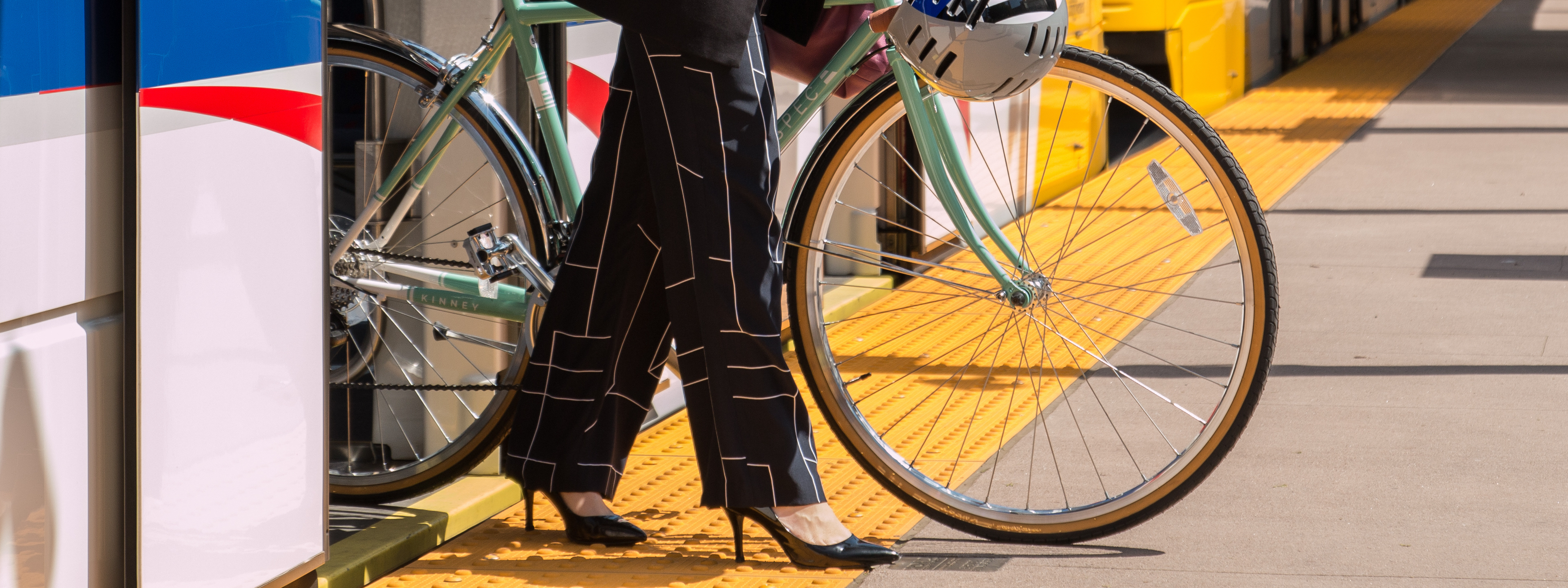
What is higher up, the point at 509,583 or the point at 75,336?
the point at 75,336

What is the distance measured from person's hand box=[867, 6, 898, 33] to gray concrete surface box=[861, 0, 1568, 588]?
91 centimetres

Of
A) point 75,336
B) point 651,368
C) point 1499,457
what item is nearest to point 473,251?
point 651,368

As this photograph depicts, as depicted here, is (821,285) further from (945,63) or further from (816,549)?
(945,63)

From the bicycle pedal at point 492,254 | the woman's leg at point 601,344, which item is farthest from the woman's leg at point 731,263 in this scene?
the bicycle pedal at point 492,254

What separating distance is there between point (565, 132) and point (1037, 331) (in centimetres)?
98

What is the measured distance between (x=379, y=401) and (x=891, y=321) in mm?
2029

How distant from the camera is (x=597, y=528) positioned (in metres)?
2.92

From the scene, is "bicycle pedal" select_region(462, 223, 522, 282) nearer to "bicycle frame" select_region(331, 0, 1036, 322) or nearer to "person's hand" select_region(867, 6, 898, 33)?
"bicycle frame" select_region(331, 0, 1036, 322)

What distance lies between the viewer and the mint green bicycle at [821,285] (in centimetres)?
270

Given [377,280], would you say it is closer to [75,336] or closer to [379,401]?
[379,401]

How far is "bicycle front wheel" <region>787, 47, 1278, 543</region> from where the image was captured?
2.69m

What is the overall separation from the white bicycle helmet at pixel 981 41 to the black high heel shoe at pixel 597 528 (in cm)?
101

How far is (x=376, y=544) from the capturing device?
2.83 meters

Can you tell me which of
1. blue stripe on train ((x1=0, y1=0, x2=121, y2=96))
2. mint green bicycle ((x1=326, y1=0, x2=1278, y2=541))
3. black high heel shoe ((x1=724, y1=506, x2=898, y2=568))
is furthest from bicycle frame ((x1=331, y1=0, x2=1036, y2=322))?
blue stripe on train ((x1=0, y1=0, x2=121, y2=96))
